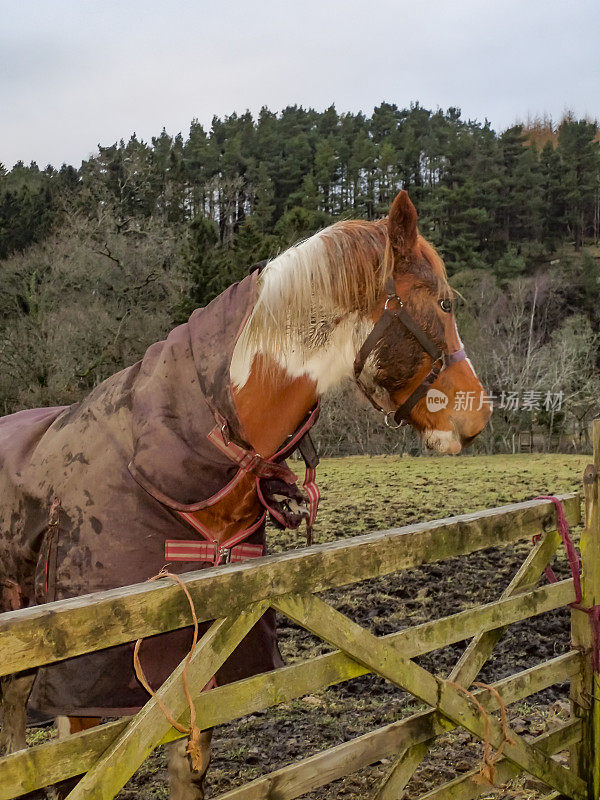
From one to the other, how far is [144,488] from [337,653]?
763 mm

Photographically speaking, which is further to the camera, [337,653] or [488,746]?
[488,746]

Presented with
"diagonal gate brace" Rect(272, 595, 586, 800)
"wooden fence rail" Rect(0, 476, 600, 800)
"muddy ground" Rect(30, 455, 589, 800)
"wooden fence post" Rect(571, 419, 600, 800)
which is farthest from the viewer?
"muddy ground" Rect(30, 455, 589, 800)

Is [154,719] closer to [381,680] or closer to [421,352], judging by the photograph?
[421,352]

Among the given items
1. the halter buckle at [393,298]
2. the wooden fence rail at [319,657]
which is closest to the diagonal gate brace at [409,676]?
the wooden fence rail at [319,657]

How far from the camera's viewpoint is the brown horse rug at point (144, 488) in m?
2.15

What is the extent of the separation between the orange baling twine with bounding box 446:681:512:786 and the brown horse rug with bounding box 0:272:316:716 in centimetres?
70

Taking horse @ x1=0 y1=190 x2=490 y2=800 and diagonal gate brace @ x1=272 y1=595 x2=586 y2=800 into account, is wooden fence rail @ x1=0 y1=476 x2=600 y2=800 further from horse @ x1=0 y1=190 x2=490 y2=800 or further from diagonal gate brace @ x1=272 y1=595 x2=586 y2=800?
horse @ x1=0 y1=190 x2=490 y2=800

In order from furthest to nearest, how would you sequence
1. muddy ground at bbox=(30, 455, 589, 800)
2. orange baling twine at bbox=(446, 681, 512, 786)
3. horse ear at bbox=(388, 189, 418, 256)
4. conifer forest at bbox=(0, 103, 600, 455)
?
conifer forest at bbox=(0, 103, 600, 455) → muddy ground at bbox=(30, 455, 589, 800) → orange baling twine at bbox=(446, 681, 512, 786) → horse ear at bbox=(388, 189, 418, 256)

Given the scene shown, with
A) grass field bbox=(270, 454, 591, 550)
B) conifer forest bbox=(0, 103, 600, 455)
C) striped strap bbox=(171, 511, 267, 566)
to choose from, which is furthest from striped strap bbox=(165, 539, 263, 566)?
conifer forest bbox=(0, 103, 600, 455)

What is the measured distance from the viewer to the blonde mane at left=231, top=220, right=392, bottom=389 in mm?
2160

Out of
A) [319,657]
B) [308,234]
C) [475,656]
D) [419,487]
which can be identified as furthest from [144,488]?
[308,234]

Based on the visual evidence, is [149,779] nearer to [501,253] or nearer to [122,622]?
[122,622]

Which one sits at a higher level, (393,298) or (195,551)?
(393,298)

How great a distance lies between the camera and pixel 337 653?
1942 millimetres
